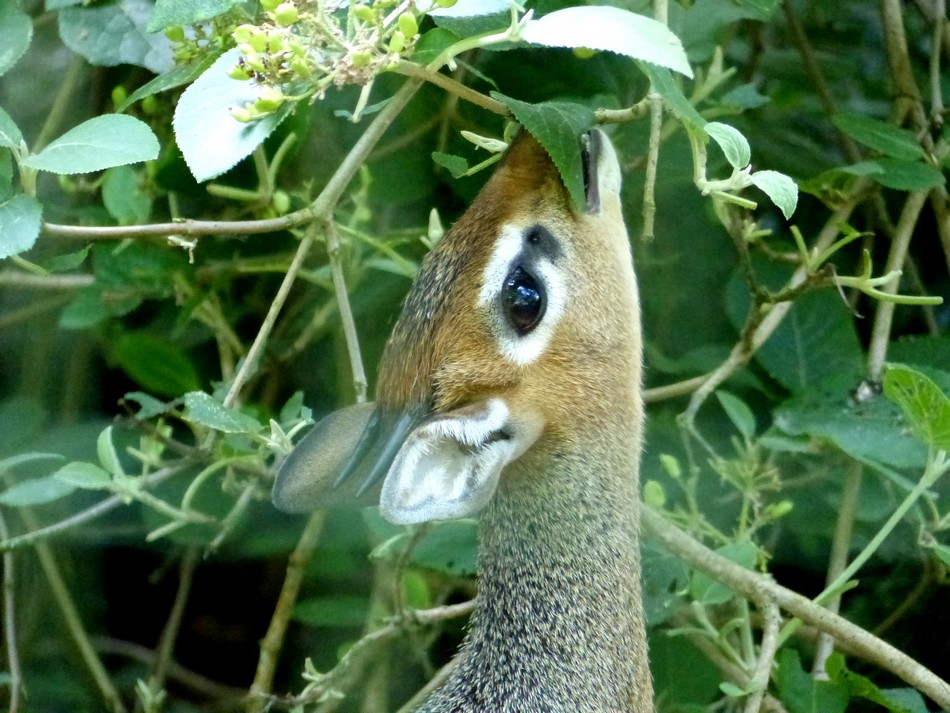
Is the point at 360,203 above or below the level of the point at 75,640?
above

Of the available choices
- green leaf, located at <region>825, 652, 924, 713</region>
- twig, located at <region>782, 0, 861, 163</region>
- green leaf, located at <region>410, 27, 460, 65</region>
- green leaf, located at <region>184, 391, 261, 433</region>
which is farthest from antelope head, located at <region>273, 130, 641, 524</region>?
twig, located at <region>782, 0, 861, 163</region>

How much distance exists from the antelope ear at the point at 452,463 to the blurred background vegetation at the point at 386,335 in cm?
29

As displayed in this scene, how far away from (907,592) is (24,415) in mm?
1924

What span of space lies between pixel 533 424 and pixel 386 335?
1.69ft

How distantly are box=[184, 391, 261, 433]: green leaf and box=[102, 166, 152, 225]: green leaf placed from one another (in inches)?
22.4

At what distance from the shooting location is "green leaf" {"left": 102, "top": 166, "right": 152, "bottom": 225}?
76.0 inches

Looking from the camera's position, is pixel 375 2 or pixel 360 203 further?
pixel 360 203

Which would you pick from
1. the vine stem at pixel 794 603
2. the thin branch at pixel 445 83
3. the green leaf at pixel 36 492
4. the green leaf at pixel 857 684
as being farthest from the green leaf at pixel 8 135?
the green leaf at pixel 857 684

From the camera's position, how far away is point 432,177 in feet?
6.75

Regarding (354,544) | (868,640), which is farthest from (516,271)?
(354,544)

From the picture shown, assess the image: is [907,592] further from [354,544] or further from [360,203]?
[360,203]

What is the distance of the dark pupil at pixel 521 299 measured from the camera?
1499mm

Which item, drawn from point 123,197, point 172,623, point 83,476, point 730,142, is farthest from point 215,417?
point 172,623

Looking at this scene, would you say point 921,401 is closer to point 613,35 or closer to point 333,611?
point 613,35
